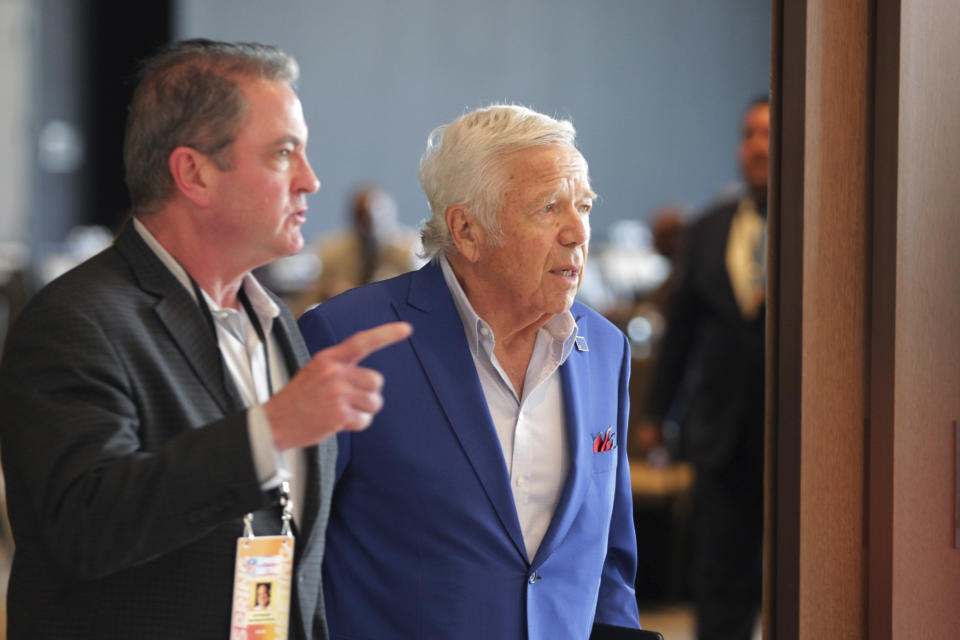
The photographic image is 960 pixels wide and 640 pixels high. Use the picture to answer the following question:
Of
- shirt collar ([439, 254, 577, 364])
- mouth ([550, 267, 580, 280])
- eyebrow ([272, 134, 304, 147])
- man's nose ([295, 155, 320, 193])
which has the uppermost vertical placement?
eyebrow ([272, 134, 304, 147])

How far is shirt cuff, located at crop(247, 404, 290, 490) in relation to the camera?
Answer: 3.44ft

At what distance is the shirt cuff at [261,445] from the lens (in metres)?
1.05

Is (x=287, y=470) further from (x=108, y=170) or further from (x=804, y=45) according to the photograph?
(x=108, y=170)

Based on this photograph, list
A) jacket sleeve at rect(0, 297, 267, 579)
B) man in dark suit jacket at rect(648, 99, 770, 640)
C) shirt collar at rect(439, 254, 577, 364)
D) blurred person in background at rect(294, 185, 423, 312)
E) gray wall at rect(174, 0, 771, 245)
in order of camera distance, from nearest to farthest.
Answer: jacket sleeve at rect(0, 297, 267, 579), shirt collar at rect(439, 254, 577, 364), man in dark suit jacket at rect(648, 99, 770, 640), blurred person in background at rect(294, 185, 423, 312), gray wall at rect(174, 0, 771, 245)

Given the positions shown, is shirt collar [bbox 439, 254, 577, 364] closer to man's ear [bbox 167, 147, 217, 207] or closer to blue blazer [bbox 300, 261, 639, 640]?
blue blazer [bbox 300, 261, 639, 640]

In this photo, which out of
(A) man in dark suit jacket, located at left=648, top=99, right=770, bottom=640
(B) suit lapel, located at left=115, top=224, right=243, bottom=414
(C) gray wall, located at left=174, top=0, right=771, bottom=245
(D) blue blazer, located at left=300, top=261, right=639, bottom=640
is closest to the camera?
(B) suit lapel, located at left=115, top=224, right=243, bottom=414

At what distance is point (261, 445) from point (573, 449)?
0.61 metres

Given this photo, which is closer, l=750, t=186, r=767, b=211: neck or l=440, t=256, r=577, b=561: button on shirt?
l=440, t=256, r=577, b=561: button on shirt

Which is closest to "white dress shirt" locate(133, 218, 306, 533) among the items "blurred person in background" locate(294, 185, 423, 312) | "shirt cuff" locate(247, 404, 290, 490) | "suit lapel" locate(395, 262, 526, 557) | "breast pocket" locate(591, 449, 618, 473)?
"shirt cuff" locate(247, 404, 290, 490)

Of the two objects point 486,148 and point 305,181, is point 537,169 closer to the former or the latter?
point 486,148

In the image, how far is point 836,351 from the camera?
1.49 meters

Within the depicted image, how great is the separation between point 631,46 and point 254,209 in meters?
9.41

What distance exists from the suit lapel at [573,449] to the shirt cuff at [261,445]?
549 millimetres

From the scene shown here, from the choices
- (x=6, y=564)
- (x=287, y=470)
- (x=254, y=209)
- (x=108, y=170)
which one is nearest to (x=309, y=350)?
(x=254, y=209)
